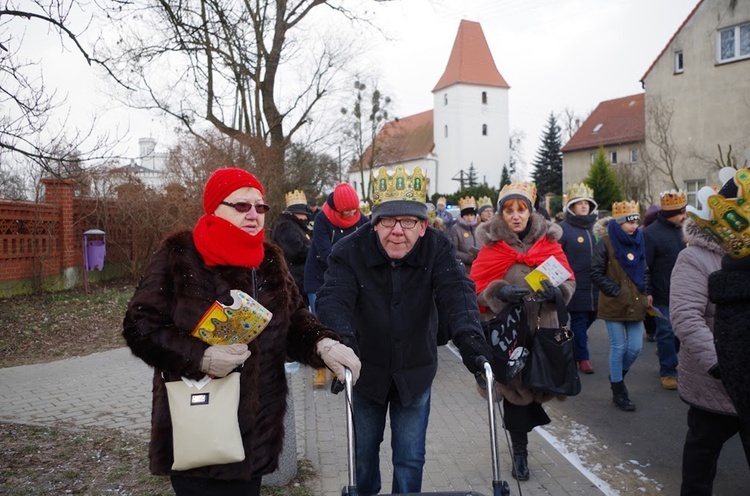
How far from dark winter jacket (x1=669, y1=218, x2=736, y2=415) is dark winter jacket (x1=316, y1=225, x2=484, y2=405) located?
1.38 meters

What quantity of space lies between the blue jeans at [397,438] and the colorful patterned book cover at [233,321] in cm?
104

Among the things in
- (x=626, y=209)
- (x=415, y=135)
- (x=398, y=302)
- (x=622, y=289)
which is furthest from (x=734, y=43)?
(x=415, y=135)

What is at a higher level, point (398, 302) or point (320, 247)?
point (320, 247)

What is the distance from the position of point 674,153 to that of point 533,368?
30296 mm

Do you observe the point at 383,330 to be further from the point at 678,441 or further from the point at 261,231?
the point at 678,441

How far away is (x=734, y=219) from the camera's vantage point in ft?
8.75

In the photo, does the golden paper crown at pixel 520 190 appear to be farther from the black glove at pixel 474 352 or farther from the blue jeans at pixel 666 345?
the blue jeans at pixel 666 345

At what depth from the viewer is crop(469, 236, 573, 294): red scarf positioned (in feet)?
15.8

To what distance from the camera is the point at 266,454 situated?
2.85m

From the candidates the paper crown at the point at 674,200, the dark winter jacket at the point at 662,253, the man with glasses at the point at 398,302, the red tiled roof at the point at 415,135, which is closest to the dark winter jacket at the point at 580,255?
the dark winter jacket at the point at 662,253

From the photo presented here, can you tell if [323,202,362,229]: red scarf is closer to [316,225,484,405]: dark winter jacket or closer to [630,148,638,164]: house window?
[316,225,484,405]: dark winter jacket

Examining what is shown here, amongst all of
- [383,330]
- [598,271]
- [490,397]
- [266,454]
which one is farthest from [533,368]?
[598,271]

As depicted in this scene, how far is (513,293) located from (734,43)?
32.2m

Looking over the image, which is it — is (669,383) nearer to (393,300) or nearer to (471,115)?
(393,300)
